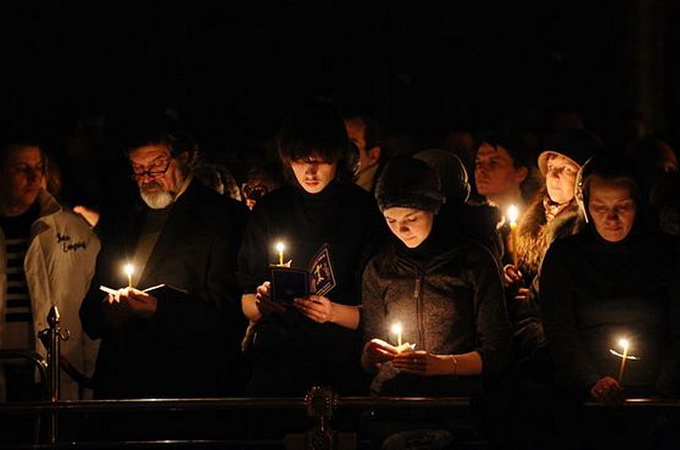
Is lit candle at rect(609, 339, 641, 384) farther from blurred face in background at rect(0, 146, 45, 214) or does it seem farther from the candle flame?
blurred face in background at rect(0, 146, 45, 214)

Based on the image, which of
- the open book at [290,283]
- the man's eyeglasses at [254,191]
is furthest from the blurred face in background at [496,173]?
the open book at [290,283]

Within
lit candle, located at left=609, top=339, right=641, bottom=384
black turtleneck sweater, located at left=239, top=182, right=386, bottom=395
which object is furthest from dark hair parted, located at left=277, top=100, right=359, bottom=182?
lit candle, located at left=609, top=339, right=641, bottom=384

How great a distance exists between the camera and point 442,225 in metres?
8.40

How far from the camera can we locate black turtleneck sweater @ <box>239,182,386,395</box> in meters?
8.59

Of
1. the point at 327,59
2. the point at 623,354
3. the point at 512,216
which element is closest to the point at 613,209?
the point at 623,354

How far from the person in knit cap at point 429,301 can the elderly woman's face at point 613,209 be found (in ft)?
1.79

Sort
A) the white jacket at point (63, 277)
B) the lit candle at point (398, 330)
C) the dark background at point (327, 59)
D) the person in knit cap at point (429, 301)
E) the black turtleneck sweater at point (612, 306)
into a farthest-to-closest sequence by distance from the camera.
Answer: the dark background at point (327, 59) → the white jacket at point (63, 277) → the person in knit cap at point (429, 301) → the black turtleneck sweater at point (612, 306) → the lit candle at point (398, 330)

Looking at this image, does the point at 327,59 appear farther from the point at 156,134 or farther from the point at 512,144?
the point at 156,134

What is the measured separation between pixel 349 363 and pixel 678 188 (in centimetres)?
235

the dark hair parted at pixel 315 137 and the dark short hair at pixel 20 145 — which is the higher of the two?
the dark short hair at pixel 20 145

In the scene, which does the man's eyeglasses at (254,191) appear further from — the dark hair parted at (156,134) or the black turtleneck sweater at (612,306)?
the black turtleneck sweater at (612,306)

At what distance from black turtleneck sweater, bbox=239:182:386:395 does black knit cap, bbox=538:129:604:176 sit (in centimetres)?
133

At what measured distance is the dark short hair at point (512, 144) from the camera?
1073cm

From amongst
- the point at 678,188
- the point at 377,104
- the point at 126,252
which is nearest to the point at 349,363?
the point at 126,252
